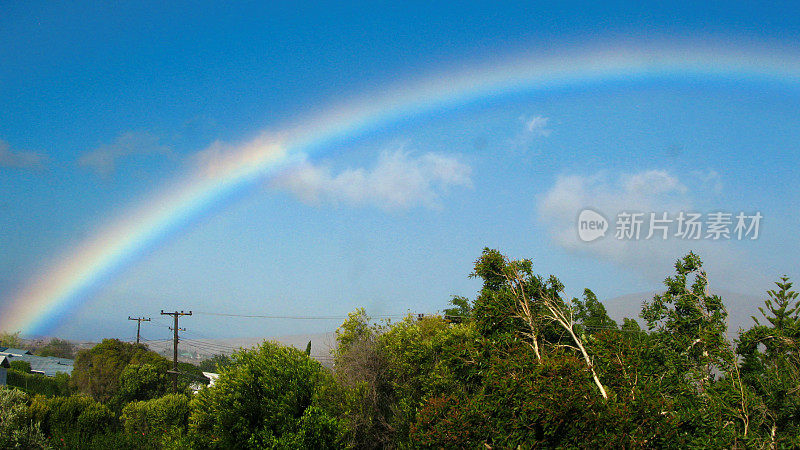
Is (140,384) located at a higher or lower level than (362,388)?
lower

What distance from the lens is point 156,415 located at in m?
36.3

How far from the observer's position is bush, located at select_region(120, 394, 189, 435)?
35.7 metres

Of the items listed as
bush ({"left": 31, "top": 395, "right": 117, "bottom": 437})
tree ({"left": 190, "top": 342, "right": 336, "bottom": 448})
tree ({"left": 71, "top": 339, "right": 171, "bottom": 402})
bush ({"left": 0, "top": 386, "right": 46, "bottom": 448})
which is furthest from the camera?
tree ({"left": 71, "top": 339, "right": 171, "bottom": 402})

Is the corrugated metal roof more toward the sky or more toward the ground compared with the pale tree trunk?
more toward the ground

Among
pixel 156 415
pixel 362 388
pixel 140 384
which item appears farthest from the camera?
pixel 140 384

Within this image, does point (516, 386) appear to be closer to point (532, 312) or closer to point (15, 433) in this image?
point (532, 312)

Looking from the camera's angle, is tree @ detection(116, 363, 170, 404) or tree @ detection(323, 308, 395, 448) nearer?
tree @ detection(323, 308, 395, 448)

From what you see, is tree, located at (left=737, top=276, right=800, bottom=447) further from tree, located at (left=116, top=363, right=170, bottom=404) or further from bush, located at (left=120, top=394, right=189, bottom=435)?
tree, located at (left=116, top=363, right=170, bottom=404)

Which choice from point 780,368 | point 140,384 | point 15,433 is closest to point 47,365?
point 140,384


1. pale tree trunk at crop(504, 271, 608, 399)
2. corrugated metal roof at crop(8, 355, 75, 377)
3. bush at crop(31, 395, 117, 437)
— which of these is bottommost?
corrugated metal roof at crop(8, 355, 75, 377)

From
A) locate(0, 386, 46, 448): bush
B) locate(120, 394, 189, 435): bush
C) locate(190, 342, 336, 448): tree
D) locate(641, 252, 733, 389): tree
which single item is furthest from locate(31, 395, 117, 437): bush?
locate(641, 252, 733, 389): tree

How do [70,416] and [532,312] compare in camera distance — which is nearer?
[532,312]

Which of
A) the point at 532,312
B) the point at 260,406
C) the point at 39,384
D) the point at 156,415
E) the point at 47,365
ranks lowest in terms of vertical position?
the point at 47,365

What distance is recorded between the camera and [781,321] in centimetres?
1420
